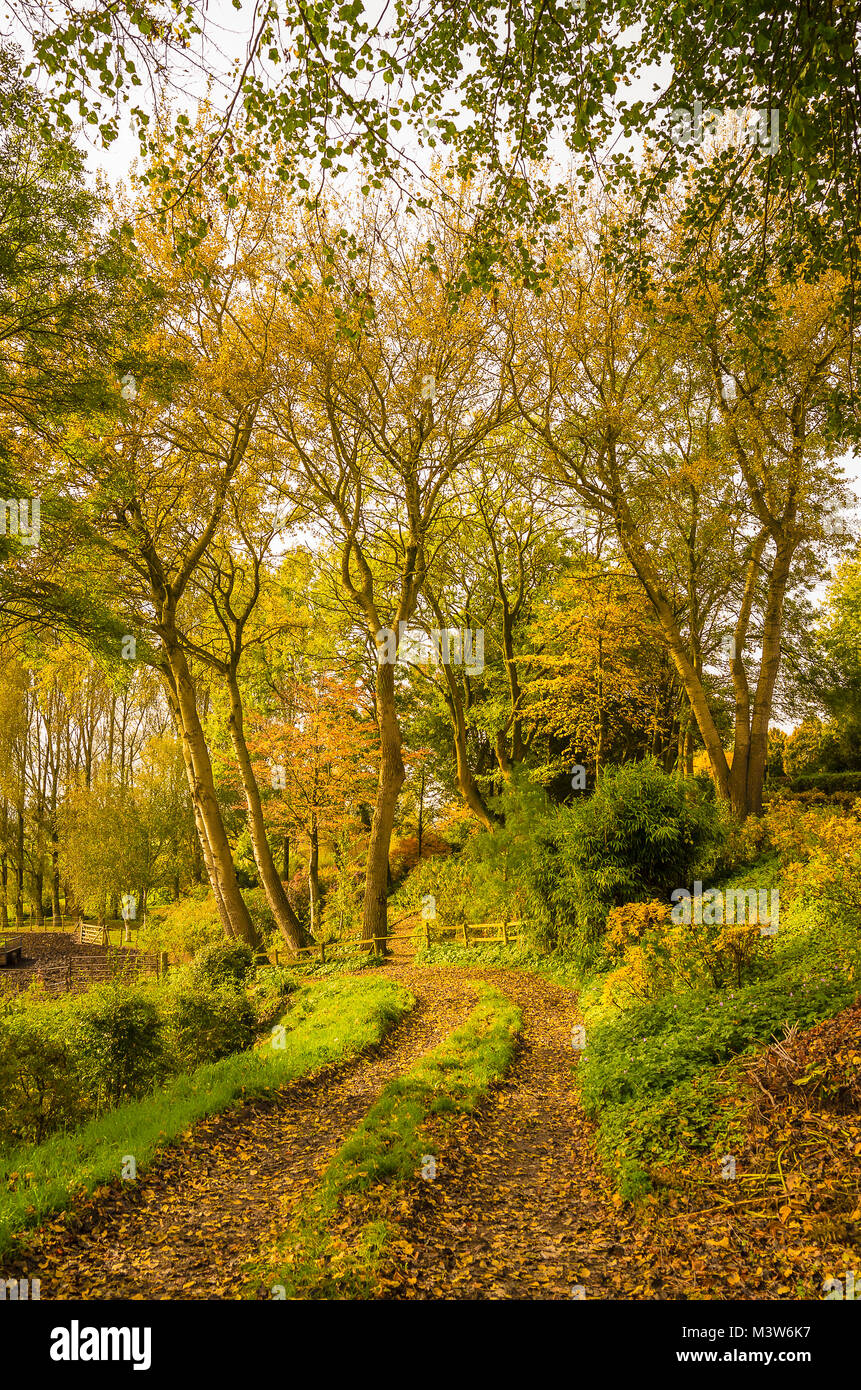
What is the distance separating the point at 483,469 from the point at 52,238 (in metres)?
14.1

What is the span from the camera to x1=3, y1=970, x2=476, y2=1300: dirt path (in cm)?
436

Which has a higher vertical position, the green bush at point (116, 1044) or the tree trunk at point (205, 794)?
the tree trunk at point (205, 794)

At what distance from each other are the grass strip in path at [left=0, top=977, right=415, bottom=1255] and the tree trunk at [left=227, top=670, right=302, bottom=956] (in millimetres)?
4976

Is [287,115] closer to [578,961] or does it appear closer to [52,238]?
[52,238]

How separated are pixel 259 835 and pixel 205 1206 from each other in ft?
38.5

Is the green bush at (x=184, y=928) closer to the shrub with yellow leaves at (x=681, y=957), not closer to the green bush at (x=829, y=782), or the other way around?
the shrub with yellow leaves at (x=681, y=957)

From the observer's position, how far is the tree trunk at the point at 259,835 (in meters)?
16.7

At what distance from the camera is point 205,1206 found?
17.7 ft

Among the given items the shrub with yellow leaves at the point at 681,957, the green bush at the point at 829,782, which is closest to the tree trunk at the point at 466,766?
the green bush at the point at 829,782

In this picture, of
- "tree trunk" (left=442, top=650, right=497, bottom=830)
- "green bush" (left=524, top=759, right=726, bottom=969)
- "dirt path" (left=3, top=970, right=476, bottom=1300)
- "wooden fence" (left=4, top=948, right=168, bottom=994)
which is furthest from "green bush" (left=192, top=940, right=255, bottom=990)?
"tree trunk" (left=442, top=650, right=497, bottom=830)

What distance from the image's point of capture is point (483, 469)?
20828mm

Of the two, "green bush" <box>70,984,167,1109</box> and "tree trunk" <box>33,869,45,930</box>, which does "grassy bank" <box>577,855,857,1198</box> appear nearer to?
"green bush" <box>70,984,167,1109</box>

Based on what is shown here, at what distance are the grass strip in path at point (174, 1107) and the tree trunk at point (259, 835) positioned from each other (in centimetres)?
498
